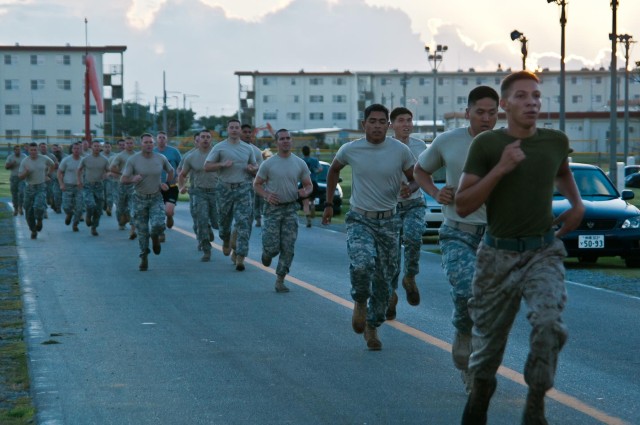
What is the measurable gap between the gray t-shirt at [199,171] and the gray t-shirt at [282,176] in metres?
4.96

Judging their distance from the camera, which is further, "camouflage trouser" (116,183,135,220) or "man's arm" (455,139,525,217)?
"camouflage trouser" (116,183,135,220)

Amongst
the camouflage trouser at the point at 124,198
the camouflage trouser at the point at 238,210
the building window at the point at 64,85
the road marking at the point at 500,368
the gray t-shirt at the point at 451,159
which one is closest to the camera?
the road marking at the point at 500,368

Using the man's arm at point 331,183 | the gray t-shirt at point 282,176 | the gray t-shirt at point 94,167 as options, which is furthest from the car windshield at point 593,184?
the gray t-shirt at point 94,167

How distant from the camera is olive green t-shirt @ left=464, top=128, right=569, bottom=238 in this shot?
6551mm

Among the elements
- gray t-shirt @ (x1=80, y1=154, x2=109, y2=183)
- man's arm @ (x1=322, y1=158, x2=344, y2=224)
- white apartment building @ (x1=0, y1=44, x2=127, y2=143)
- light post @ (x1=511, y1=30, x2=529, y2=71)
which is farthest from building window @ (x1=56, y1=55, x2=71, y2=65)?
man's arm @ (x1=322, y1=158, x2=344, y2=224)

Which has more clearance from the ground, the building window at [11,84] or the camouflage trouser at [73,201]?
the building window at [11,84]

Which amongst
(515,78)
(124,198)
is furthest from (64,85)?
(515,78)

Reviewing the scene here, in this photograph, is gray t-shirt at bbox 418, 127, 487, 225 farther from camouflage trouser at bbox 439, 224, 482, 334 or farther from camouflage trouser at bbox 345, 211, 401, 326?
camouflage trouser at bbox 345, 211, 401, 326

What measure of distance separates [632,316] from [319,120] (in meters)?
138

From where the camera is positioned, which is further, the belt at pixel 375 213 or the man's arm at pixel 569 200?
the belt at pixel 375 213

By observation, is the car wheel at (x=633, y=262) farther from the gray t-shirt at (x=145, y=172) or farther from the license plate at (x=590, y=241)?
the gray t-shirt at (x=145, y=172)

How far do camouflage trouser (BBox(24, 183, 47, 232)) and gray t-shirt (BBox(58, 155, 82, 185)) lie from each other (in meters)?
3.32

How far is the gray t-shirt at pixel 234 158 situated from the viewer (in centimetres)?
1856

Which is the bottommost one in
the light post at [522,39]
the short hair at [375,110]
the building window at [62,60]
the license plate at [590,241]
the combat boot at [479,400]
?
the license plate at [590,241]
